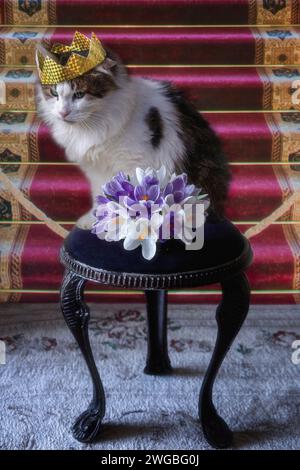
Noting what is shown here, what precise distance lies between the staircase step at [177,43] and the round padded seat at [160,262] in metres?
1.13

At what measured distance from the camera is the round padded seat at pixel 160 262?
53.1 inches

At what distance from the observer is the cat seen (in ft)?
5.77

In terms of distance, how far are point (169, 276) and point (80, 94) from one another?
0.74m

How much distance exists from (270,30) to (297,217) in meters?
0.81

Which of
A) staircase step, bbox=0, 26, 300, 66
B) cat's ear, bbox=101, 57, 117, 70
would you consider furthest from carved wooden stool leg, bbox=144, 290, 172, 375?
staircase step, bbox=0, 26, 300, 66

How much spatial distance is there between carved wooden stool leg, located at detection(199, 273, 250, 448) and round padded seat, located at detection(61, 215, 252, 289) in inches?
2.7

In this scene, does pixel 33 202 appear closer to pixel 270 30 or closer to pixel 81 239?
pixel 81 239

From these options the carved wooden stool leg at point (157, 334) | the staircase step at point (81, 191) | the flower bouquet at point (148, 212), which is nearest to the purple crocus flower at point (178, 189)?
the flower bouquet at point (148, 212)

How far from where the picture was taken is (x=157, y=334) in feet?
6.14

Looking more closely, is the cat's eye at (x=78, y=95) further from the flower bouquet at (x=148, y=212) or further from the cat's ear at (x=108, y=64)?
the flower bouquet at (x=148, y=212)

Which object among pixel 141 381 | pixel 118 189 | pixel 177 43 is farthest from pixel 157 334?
pixel 177 43

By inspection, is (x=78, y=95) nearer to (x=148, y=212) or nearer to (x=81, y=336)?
(x=148, y=212)

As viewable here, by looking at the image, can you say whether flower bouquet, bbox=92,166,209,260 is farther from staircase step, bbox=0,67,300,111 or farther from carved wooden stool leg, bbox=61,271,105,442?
staircase step, bbox=0,67,300,111

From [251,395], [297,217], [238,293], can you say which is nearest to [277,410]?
[251,395]
